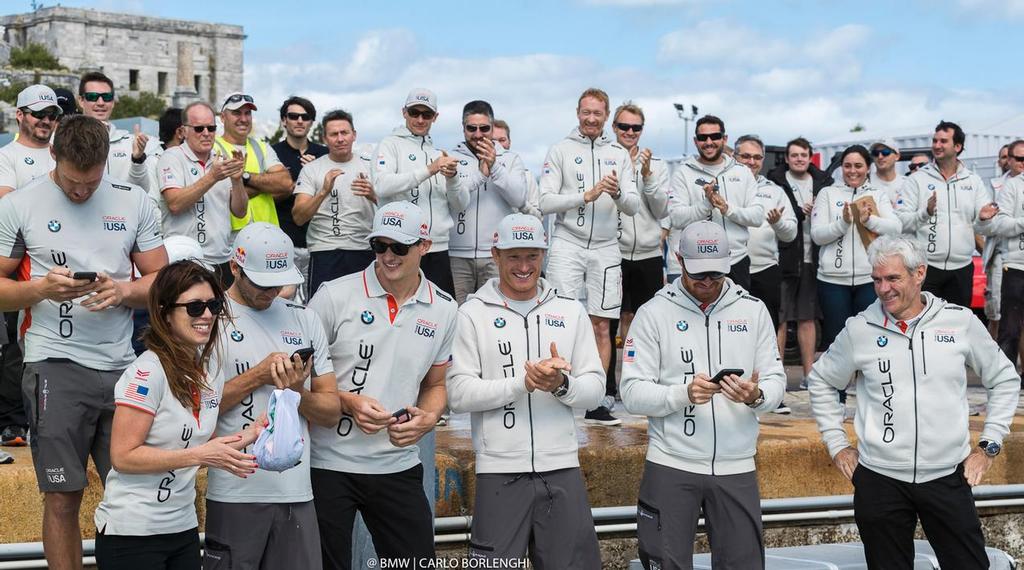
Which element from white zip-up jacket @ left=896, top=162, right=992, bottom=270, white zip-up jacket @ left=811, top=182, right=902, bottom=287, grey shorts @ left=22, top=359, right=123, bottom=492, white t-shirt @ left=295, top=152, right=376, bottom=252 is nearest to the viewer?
grey shorts @ left=22, top=359, right=123, bottom=492

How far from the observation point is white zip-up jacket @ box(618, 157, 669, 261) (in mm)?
8719

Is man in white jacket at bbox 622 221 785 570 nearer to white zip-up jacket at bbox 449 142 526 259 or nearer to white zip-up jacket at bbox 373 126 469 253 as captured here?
white zip-up jacket at bbox 373 126 469 253

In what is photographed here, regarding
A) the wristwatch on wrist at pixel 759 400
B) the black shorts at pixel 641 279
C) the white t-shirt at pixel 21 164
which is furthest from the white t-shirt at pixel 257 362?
the black shorts at pixel 641 279

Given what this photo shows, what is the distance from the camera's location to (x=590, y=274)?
8.30m

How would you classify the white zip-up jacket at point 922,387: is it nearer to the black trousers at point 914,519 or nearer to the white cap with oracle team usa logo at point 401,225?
the black trousers at point 914,519

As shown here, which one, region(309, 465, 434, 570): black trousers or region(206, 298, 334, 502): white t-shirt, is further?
region(309, 465, 434, 570): black trousers

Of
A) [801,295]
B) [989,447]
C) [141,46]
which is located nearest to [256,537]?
[989,447]

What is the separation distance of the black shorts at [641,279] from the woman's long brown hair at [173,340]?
4.69m

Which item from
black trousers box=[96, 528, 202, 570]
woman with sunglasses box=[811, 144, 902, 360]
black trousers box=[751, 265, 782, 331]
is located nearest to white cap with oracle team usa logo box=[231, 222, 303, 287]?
black trousers box=[96, 528, 202, 570]

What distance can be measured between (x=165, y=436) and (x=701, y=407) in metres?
2.56

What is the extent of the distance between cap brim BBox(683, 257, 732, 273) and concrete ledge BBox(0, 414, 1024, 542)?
184cm

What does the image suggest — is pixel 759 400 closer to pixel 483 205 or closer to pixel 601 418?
pixel 601 418

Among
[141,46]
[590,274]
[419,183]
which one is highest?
[141,46]

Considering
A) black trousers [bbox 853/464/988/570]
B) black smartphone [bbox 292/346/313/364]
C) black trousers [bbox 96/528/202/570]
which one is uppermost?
black smartphone [bbox 292/346/313/364]
